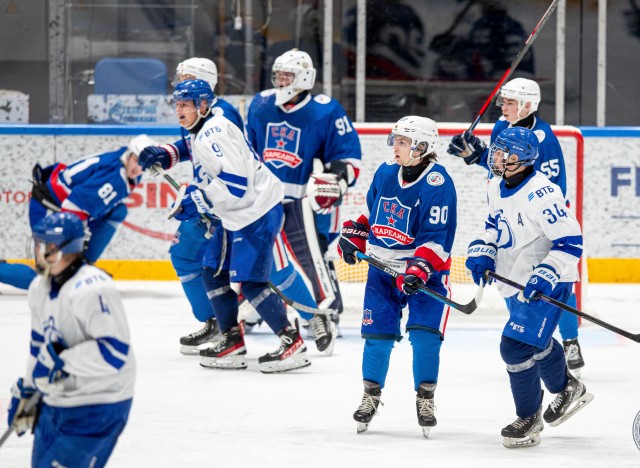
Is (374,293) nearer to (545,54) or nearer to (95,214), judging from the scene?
(95,214)

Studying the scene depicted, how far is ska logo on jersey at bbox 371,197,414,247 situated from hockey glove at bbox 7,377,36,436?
5.68 feet

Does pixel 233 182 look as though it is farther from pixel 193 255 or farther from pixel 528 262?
pixel 528 262

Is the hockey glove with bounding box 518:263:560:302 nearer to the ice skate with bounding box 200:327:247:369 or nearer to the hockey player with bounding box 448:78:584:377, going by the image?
the hockey player with bounding box 448:78:584:377

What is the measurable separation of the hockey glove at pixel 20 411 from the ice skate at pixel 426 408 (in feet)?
5.46

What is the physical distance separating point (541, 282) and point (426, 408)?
620 millimetres

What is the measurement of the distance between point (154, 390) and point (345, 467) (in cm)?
139

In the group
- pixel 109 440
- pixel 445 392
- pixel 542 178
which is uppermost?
pixel 542 178

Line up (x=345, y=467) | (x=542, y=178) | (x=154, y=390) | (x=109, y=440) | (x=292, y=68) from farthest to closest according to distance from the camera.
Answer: (x=292, y=68) < (x=154, y=390) < (x=542, y=178) < (x=345, y=467) < (x=109, y=440)

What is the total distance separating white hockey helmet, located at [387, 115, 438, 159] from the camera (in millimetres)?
4441

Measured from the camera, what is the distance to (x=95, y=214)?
5379 millimetres

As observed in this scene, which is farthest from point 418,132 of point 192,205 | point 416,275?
point 192,205

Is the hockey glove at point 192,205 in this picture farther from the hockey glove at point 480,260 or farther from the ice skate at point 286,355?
the hockey glove at point 480,260

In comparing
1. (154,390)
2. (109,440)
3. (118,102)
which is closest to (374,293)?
(154,390)

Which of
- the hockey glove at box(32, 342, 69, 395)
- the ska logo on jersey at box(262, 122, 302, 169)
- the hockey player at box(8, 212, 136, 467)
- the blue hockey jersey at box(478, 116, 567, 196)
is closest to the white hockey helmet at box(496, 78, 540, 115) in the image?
the blue hockey jersey at box(478, 116, 567, 196)
